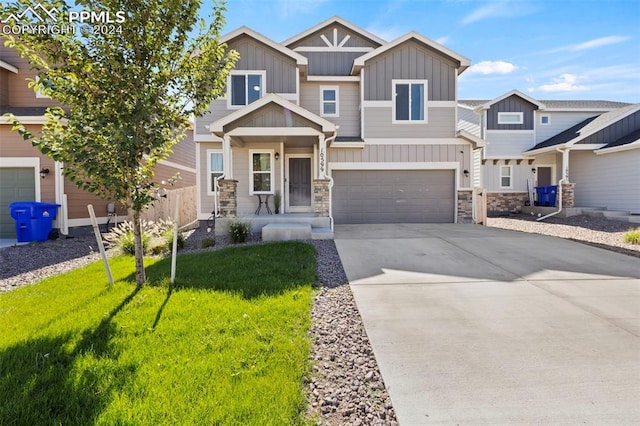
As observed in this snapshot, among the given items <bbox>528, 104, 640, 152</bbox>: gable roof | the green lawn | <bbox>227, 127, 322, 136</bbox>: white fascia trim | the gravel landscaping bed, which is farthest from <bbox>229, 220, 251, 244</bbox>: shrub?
→ <bbox>528, 104, 640, 152</bbox>: gable roof

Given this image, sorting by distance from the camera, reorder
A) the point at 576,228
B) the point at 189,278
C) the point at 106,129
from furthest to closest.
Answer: the point at 576,228 → the point at 189,278 → the point at 106,129

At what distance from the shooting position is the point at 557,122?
713 inches

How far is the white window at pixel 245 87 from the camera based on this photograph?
1230 centimetres

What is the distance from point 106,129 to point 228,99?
8.80m

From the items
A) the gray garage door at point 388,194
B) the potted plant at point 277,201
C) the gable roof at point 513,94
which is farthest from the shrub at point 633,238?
the gable roof at point 513,94

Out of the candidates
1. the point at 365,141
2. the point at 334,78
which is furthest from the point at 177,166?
the point at 365,141

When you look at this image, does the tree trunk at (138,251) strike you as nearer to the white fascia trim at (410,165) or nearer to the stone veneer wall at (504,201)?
the white fascia trim at (410,165)

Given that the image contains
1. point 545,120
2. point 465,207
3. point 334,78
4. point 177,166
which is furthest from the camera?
point 545,120

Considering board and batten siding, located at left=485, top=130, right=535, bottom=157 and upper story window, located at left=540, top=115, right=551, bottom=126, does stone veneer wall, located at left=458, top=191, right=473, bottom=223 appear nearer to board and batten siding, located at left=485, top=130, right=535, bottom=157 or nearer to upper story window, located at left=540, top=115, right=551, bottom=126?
board and batten siding, located at left=485, top=130, right=535, bottom=157

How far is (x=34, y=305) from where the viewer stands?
452 centimetres

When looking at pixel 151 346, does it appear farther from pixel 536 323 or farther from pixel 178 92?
pixel 536 323

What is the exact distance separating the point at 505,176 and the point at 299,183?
12.1 m

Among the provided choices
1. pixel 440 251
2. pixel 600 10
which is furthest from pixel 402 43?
pixel 440 251

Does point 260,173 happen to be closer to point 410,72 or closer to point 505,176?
point 410,72
